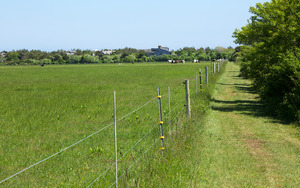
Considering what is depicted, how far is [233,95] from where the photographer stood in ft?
74.4

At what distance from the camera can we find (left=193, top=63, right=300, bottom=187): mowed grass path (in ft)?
25.3

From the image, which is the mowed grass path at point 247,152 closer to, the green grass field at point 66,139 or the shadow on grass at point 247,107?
the shadow on grass at point 247,107

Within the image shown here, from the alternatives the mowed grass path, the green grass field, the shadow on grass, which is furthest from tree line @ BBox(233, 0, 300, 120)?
the green grass field

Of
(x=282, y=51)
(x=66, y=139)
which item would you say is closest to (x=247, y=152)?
(x=66, y=139)

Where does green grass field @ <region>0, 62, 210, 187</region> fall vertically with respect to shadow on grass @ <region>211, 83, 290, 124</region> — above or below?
above

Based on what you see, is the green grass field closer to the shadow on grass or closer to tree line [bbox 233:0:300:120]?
the shadow on grass

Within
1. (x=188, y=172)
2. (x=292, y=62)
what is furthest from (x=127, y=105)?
(x=188, y=172)

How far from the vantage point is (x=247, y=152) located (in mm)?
9773

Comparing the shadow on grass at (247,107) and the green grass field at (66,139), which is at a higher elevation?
the green grass field at (66,139)

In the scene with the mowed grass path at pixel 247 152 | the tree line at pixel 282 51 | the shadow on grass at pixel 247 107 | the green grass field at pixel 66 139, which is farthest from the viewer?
the shadow on grass at pixel 247 107

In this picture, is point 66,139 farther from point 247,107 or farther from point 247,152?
point 247,107

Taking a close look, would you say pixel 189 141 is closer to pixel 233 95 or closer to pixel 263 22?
pixel 263 22

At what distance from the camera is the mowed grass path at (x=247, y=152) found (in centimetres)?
771

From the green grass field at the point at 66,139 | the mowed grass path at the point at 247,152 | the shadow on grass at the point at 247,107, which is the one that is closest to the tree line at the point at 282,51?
the shadow on grass at the point at 247,107
